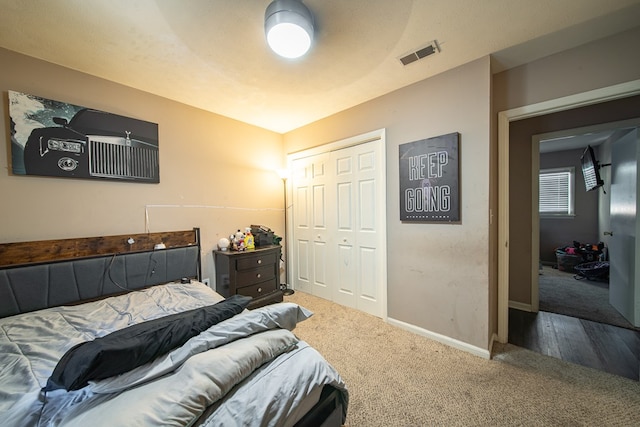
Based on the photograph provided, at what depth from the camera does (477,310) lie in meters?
2.00

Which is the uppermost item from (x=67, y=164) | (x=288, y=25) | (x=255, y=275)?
(x=288, y=25)

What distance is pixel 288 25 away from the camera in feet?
4.51

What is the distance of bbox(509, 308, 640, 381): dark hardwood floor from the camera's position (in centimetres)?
185

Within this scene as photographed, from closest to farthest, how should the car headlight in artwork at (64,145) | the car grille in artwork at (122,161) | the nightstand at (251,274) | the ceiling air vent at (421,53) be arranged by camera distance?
the ceiling air vent at (421,53) → the car headlight in artwork at (64,145) → the car grille in artwork at (122,161) → the nightstand at (251,274)

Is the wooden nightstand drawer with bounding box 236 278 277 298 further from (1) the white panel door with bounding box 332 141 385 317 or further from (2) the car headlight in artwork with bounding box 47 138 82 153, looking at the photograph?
(2) the car headlight in artwork with bounding box 47 138 82 153

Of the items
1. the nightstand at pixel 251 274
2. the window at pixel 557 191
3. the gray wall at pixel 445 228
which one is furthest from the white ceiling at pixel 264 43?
the window at pixel 557 191

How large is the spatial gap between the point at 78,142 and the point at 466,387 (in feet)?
12.2

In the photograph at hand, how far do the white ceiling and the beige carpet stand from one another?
2529mm

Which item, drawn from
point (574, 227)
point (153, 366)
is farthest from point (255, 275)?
point (574, 227)

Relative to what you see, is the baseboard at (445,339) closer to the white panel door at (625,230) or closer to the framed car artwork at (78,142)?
the white panel door at (625,230)

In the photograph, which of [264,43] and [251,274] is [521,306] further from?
[264,43]

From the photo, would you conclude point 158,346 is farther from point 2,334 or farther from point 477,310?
point 477,310

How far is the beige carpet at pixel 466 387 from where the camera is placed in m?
1.40

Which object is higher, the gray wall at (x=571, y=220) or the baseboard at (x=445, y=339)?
the gray wall at (x=571, y=220)
